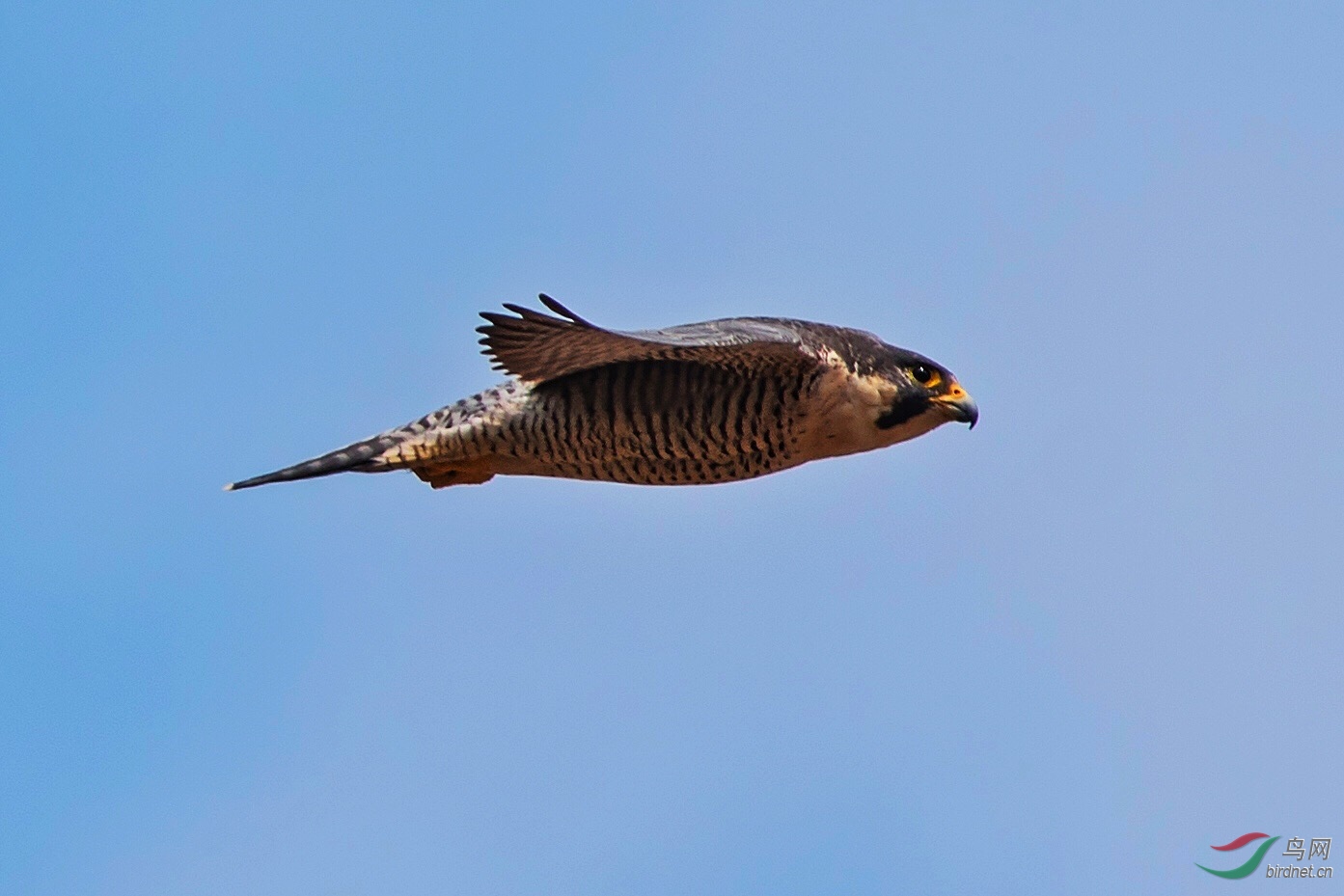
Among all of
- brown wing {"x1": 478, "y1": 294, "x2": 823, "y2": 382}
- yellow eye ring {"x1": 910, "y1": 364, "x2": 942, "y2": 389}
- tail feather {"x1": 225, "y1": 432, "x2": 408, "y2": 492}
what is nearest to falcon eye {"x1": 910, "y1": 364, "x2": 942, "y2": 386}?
yellow eye ring {"x1": 910, "y1": 364, "x2": 942, "y2": 389}

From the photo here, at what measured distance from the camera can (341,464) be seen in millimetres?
9375

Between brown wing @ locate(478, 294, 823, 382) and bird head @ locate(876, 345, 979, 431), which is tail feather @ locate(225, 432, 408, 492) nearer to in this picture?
brown wing @ locate(478, 294, 823, 382)

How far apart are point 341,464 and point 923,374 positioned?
9.71 feet

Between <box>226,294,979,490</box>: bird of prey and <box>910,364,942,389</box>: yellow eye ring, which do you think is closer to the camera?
<box>226,294,979,490</box>: bird of prey

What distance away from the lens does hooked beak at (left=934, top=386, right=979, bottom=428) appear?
953cm

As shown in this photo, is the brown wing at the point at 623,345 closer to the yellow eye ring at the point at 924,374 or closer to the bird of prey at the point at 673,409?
the bird of prey at the point at 673,409

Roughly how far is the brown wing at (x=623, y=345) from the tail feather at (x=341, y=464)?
3.04 ft

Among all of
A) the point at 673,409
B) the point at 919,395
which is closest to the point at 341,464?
the point at 673,409

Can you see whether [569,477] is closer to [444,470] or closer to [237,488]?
[444,470]

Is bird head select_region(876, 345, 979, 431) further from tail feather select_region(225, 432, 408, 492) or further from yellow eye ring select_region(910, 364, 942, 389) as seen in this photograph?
tail feather select_region(225, 432, 408, 492)

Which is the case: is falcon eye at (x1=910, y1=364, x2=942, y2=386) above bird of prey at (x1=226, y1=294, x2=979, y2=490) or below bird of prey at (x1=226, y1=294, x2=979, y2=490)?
above

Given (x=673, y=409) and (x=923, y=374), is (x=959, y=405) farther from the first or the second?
(x=673, y=409)

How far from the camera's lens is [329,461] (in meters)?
9.38

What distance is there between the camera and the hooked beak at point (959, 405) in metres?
9.53
